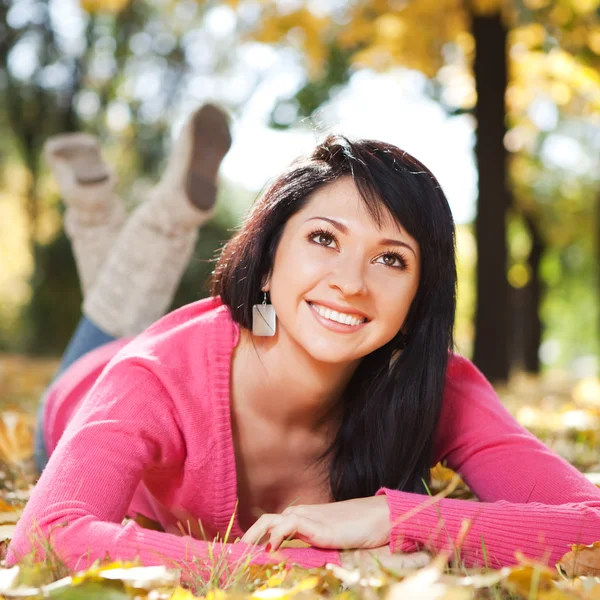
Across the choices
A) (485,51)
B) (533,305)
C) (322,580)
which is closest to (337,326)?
(322,580)

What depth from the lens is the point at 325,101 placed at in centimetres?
894

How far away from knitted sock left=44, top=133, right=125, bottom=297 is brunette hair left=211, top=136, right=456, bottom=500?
1.64 m

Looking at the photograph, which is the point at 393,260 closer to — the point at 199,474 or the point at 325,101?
the point at 199,474

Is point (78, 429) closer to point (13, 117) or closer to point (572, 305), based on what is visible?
point (13, 117)

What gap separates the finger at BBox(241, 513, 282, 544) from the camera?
58.1 inches

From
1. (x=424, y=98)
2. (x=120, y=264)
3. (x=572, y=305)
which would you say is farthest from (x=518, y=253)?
(x=120, y=264)

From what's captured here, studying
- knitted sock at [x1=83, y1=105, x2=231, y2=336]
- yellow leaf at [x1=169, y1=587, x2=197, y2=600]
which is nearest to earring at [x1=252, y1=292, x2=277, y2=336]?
yellow leaf at [x1=169, y1=587, x2=197, y2=600]

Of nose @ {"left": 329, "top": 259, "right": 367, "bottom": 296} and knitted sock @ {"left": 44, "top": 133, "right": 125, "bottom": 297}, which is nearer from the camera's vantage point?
nose @ {"left": 329, "top": 259, "right": 367, "bottom": 296}

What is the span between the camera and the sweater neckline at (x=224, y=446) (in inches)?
70.4

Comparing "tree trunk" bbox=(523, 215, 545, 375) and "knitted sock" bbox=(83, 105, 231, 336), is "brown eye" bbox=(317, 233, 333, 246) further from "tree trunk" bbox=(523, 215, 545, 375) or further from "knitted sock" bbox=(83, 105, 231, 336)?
"tree trunk" bbox=(523, 215, 545, 375)

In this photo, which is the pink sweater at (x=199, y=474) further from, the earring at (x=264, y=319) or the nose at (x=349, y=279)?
the nose at (x=349, y=279)

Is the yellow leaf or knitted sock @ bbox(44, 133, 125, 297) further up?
knitted sock @ bbox(44, 133, 125, 297)

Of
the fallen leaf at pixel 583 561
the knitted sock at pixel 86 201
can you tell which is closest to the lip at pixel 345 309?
the fallen leaf at pixel 583 561

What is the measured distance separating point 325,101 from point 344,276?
7627 mm
